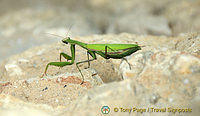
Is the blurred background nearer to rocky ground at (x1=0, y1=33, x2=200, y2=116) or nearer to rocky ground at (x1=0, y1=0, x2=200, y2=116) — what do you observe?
rocky ground at (x1=0, y1=0, x2=200, y2=116)

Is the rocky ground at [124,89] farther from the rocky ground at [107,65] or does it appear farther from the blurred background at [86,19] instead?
the blurred background at [86,19]

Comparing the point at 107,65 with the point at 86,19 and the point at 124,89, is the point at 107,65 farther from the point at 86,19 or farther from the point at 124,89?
the point at 86,19

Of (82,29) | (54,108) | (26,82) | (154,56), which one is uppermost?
(82,29)

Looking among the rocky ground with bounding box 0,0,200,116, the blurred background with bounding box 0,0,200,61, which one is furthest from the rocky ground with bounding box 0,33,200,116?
the blurred background with bounding box 0,0,200,61

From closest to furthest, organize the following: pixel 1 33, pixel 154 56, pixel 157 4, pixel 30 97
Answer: pixel 154 56
pixel 30 97
pixel 157 4
pixel 1 33

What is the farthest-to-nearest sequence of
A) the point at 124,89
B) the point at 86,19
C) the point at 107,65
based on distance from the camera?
the point at 86,19, the point at 107,65, the point at 124,89

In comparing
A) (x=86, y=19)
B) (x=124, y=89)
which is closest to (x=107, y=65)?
(x=124, y=89)

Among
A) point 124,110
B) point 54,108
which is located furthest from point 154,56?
point 54,108

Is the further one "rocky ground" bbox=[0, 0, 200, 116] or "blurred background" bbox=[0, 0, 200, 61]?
"blurred background" bbox=[0, 0, 200, 61]

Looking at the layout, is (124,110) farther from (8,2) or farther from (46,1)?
(8,2)
